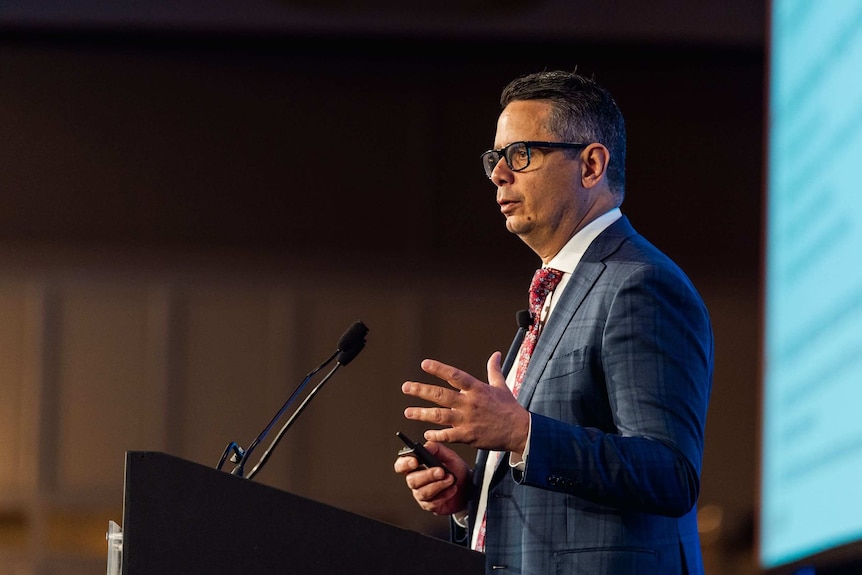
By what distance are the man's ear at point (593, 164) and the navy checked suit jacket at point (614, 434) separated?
19 centimetres

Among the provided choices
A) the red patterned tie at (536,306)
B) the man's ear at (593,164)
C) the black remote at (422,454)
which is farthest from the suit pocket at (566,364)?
the man's ear at (593,164)

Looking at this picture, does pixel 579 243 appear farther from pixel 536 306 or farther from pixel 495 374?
pixel 495 374

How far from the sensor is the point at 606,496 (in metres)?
1.54

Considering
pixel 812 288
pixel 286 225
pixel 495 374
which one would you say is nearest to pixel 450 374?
pixel 495 374

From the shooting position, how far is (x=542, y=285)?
191 centimetres

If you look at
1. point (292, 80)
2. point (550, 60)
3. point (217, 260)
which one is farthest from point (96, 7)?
point (550, 60)

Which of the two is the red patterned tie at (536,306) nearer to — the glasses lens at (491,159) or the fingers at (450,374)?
the glasses lens at (491,159)

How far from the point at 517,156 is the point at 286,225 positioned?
3150 mm

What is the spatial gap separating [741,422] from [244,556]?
153 inches

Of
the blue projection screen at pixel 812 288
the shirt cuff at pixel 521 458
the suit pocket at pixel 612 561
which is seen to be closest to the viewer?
the shirt cuff at pixel 521 458

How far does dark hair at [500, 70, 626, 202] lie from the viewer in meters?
1.92

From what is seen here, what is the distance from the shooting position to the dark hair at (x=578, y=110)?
1.92 metres

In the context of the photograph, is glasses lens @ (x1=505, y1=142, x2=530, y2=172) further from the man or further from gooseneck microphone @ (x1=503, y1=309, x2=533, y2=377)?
gooseneck microphone @ (x1=503, y1=309, x2=533, y2=377)

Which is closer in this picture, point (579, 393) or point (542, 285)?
point (579, 393)
